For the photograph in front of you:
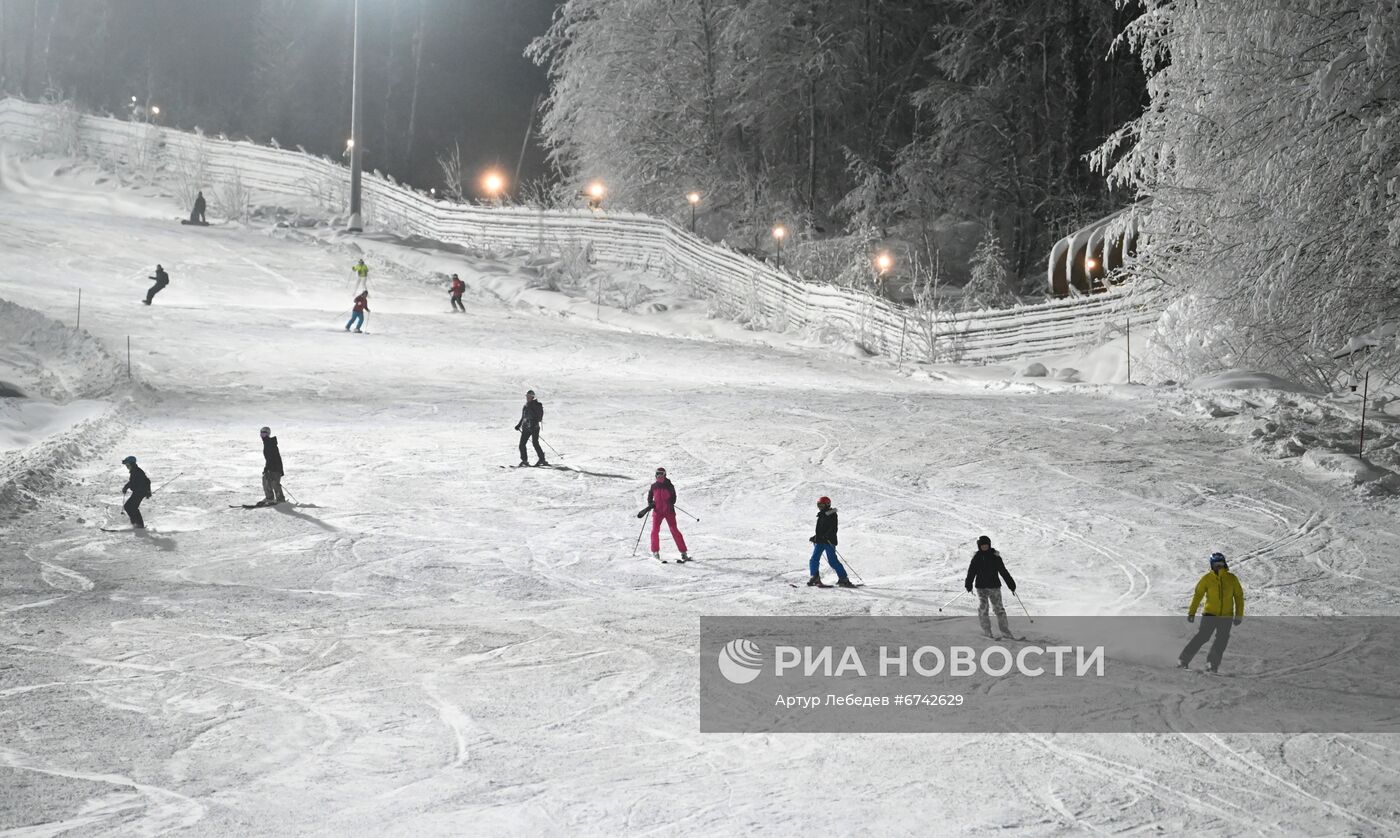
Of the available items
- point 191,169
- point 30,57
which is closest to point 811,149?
point 191,169

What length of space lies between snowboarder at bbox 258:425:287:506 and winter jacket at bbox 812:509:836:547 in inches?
288

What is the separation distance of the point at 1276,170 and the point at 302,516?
48.1 feet

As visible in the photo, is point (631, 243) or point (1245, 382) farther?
point (631, 243)

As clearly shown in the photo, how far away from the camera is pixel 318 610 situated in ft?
41.2

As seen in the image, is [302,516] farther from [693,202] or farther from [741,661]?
[693,202]

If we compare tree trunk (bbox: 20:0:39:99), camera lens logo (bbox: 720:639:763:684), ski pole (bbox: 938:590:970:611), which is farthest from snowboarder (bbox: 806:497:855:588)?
tree trunk (bbox: 20:0:39:99)

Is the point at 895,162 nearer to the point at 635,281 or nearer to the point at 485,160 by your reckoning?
the point at 635,281

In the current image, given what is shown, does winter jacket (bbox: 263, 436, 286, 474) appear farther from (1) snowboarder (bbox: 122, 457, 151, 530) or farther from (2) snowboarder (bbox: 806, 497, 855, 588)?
(2) snowboarder (bbox: 806, 497, 855, 588)

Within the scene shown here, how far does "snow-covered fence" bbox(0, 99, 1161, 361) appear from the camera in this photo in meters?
29.4

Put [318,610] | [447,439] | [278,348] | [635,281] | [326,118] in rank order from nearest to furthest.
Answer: [318,610], [447,439], [278,348], [635,281], [326,118]

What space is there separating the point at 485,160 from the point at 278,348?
44051mm

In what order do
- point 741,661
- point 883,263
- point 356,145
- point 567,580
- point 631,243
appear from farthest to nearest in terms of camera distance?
point 631,243
point 356,145
point 883,263
point 567,580
point 741,661

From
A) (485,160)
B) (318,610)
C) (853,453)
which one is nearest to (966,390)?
(853,453)

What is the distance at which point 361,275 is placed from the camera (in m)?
33.1
